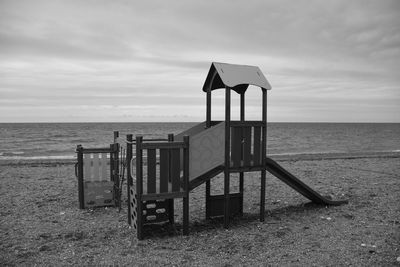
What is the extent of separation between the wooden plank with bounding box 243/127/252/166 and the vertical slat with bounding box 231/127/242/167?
93mm

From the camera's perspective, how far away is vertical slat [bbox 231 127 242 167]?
6332 mm

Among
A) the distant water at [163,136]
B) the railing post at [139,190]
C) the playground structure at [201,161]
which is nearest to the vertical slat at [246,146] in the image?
the playground structure at [201,161]

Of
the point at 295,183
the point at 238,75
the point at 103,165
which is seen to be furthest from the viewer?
the point at 103,165

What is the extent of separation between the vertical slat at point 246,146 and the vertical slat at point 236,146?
92mm

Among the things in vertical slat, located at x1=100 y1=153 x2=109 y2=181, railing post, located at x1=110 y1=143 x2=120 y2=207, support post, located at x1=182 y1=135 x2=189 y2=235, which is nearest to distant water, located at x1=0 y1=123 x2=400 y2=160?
vertical slat, located at x1=100 y1=153 x2=109 y2=181

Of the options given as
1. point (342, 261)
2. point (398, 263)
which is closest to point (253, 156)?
point (342, 261)

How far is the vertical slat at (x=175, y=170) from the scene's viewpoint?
578 centimetres

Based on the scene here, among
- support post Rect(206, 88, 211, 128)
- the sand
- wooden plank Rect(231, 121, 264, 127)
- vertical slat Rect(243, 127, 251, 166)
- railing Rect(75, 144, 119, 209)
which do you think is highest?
support post Rect(206, 88, 211, 128)

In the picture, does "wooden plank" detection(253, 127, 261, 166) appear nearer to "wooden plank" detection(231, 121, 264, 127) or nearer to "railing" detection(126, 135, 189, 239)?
"wooden plank" detection(231, 121, 264, 127)

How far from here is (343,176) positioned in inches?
471

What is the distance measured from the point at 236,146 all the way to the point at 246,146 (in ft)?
0.71

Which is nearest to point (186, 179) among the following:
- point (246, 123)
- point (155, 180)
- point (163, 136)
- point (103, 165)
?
point (155, 180)

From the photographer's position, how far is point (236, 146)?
20.9ft

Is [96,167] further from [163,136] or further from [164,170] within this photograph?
[163,136]
